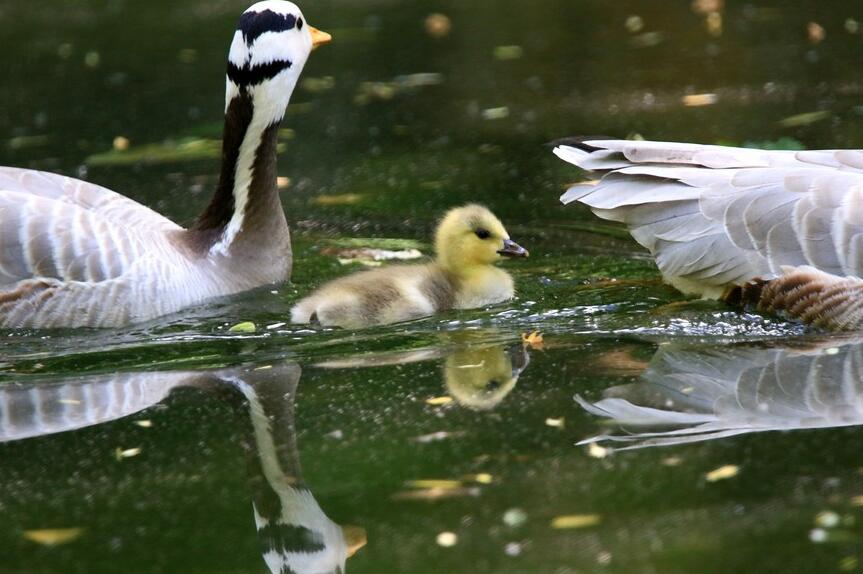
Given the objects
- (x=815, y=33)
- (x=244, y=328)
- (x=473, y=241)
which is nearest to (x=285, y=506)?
(x=244, y=328)

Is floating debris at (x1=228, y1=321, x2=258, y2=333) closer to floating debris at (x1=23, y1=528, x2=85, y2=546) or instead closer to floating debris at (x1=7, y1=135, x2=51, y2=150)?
floating debris at (x1=23, y1=528, x2=85, y2=546)

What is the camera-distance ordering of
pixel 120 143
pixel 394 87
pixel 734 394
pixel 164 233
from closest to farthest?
pixel 734 394 → pixel 164 233 → pixel 120 143 → pixel 394 87

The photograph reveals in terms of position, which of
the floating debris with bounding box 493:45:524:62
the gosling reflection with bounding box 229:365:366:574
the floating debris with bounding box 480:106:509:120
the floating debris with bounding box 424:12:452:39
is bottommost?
the gosling reflection with bounding box 229:365:366:574

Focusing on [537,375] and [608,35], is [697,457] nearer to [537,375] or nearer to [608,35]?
[537,375]

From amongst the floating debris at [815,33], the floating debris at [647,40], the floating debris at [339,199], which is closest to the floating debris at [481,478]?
the floating debris at [339,199]

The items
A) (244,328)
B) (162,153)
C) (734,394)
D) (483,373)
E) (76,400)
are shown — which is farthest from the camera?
(162,153)

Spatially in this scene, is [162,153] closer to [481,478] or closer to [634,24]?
[634,24]

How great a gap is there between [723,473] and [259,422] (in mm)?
1748

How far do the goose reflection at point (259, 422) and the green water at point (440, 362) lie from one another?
2 centimetres

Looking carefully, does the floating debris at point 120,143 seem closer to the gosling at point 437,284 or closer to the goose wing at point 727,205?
the gosling at point 437,284

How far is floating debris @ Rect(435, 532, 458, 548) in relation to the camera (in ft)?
13.8

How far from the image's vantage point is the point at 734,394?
5203 millimetres

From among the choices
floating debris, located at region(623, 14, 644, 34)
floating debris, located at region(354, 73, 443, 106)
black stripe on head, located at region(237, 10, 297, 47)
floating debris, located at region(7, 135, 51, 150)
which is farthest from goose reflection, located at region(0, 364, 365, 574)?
floating debris, located at region(623, 14, 644, 34)

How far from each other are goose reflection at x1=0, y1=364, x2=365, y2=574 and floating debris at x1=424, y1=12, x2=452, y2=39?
7.22m
